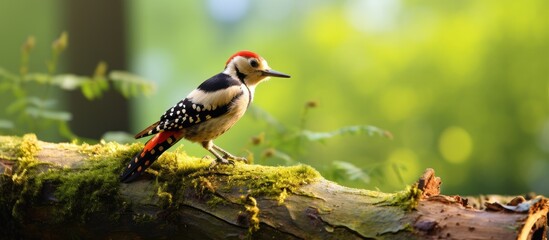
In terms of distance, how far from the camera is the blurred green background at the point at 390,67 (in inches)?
199

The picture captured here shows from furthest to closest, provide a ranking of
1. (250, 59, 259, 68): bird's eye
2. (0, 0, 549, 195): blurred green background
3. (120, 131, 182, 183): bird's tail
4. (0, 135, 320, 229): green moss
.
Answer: (0, 0, 549, 195): blurred green background < (250, 59, 259, 68): bird's eye < (120, 131, 182, 183): bird's tail < (0, 135, 320, 229): green moss

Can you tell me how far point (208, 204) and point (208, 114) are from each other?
1.26 feet

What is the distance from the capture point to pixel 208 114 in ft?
6.48

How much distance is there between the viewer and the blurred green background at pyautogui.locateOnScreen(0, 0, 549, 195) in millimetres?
5066

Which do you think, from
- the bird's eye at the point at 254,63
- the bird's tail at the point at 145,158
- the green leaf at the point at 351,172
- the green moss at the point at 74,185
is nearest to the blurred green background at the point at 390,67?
the green leaf at the point at 351,172

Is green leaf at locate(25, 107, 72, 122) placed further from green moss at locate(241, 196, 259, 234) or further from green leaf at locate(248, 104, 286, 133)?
green moss at locate(241, 196, 259, 234)

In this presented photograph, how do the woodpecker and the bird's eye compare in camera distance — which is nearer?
the woodpecker

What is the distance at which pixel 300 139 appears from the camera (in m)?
2.55

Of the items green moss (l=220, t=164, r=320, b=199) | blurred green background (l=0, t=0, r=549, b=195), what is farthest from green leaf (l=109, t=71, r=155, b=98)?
blurred green background (l=0, t=0, r=549, b=195)

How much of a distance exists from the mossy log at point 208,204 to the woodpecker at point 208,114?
0.06 meters

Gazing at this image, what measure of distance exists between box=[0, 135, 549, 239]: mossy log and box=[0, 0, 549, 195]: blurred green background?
9.83 feet

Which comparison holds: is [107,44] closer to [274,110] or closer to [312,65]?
[274,110]

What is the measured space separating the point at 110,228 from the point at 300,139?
986 millimetres

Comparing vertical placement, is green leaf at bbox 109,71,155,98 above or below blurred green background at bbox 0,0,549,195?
below
